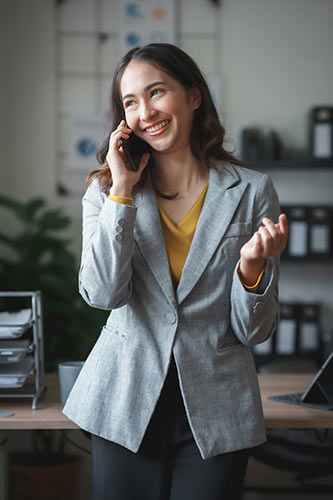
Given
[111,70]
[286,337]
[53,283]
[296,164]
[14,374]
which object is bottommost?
[286,337]

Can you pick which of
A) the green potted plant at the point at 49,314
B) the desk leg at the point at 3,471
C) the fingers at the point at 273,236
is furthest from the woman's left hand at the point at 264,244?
the green potted plant at the point at 49,314

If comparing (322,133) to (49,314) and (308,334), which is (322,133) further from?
→ (49,314)

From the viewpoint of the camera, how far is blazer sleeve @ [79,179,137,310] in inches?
45.9

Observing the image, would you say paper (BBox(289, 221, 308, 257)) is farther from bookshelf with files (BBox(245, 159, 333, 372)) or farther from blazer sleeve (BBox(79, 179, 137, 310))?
blazer sleeve (BBox(79, 179, 137, 310))

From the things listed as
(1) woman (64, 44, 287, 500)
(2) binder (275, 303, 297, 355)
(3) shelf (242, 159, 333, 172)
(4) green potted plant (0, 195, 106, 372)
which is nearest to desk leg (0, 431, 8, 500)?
(1) woman (64, 44, 287, 500)

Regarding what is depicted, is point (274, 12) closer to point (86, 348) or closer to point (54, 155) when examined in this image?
point (54, 155)

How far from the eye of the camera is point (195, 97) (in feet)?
4.38

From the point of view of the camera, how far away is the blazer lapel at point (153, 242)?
1.21 m

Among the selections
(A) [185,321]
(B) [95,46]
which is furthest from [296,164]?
(A) [185,321]

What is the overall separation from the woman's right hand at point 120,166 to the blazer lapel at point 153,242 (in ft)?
0.18

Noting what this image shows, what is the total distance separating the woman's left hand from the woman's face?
0.29 m

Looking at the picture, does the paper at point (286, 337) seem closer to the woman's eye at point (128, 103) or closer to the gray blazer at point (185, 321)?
the gray blazer at point (185, 321)

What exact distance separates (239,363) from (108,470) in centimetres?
35

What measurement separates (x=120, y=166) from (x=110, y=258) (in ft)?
0.72
